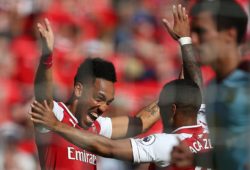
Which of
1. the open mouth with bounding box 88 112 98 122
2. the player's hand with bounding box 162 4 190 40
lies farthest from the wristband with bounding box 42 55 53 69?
the player's hand with bounding box 162 4 190 40

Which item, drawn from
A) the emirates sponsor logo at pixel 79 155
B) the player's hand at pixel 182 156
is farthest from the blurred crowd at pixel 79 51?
the player's hand at pixel 182 156

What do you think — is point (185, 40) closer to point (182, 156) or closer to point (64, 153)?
point (182, 156)

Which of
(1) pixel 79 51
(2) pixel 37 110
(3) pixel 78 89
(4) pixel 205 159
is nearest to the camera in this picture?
(2) pixel 37 110

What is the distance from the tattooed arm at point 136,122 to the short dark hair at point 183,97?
151 millimetres

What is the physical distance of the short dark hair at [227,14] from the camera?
276 cm

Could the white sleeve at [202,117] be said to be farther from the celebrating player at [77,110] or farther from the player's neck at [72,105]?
the player's neck at [72,105]

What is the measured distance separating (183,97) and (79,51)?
1.03m

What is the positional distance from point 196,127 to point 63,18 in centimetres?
129

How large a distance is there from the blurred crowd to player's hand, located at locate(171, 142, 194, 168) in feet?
1.21

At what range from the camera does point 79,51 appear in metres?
3.54

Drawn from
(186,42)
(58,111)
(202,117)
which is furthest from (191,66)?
(58,111)

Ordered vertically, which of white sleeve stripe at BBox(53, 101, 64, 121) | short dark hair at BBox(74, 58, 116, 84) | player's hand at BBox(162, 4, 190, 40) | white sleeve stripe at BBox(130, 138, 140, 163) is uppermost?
player's hand at BBox(162, 4, 190, 40)

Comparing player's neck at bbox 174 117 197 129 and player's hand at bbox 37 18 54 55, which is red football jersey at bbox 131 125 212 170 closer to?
player's neck at bbox 174 117 197 129

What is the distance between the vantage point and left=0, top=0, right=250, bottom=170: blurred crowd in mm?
3143
